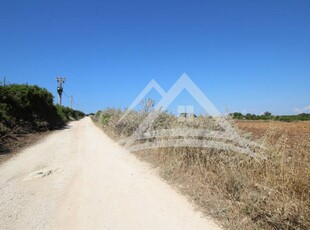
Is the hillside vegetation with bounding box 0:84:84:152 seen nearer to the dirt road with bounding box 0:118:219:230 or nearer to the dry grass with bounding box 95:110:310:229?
the dirt road with bounding box 0:118:219:230

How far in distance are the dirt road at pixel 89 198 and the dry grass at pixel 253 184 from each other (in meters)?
0.45

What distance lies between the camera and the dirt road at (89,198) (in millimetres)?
4706

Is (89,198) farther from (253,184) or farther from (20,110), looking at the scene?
(20,110)

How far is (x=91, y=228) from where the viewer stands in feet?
14.7

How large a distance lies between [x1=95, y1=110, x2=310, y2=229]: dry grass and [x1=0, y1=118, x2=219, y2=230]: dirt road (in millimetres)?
449

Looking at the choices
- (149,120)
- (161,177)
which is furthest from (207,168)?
(149,120)

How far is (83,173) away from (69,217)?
313 centimetres

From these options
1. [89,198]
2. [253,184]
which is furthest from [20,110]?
[253,184]

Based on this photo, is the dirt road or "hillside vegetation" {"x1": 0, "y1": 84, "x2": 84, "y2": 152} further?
"hillside vegetation" {"x1": 0, "y1": 84, "x2": 84, "y2": 152}

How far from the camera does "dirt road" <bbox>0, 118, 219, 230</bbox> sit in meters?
4.71

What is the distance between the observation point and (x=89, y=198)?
588cm

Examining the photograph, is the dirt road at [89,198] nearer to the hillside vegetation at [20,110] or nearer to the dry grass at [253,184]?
the dry grass at [253,184]

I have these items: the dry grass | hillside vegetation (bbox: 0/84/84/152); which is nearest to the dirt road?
the dry grass

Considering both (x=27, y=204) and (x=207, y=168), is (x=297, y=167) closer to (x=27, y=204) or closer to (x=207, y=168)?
(x=207, y=168)
